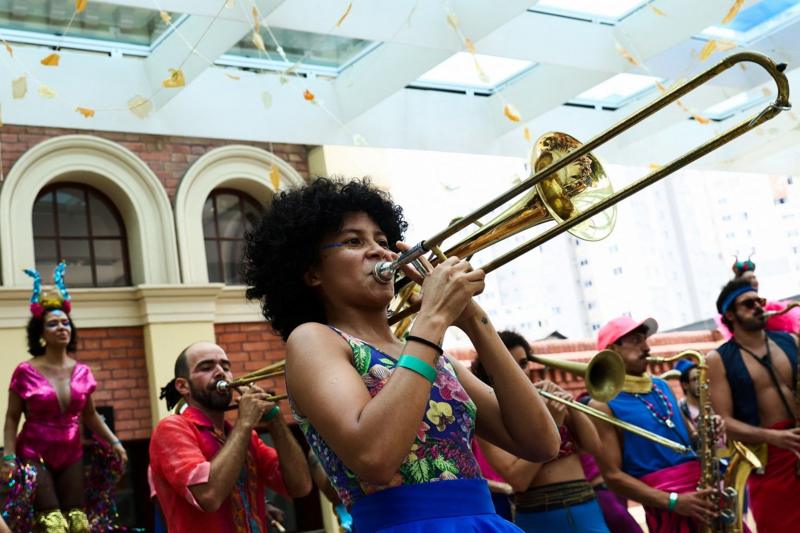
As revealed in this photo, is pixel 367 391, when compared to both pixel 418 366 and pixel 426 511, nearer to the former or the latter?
pixel 418 366

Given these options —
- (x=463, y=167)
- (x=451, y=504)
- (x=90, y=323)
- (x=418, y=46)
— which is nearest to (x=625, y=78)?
(x=463, y=167)

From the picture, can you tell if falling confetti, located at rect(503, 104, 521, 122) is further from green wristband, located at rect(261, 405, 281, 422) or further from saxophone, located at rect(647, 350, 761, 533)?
green wristband, located at rect(261, 405, 281, 422)

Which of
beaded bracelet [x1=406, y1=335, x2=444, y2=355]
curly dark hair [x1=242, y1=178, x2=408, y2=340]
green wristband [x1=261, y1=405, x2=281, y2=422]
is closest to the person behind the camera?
beaded bracelet [x1=406, y1=335, x2=444, y2=355]

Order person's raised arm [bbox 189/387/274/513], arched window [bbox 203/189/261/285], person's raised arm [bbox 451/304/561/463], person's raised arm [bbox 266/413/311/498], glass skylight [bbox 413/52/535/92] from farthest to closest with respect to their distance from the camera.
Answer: arched window [bbox 203/189/261/285]
glass skylight [bbox 413/52/535/92]
person's raised arm [bbox 266/413/311/498]
person's raised arm [bbox 189/387/274/513]
person's raised arm [bbox 451/304/561/463]

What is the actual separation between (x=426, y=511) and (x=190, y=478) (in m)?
1.85

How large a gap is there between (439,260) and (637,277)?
433 inches

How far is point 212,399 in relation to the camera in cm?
434

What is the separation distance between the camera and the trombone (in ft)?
7.62

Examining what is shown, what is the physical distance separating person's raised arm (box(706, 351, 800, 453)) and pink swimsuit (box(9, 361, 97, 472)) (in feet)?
11.4

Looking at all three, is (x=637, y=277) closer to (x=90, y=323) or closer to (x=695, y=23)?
(x=695, y=23)

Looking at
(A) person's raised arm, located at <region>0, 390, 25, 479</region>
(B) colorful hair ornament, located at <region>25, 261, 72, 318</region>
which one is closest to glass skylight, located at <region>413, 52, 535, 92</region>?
(B) colorful hair ornament, located at <region>25, 261, 72, 318</region>

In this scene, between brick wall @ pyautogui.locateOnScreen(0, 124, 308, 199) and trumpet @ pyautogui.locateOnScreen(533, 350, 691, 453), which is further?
brick wall @ pyautogui.locateOnScreen(0, 124, 308, 199)

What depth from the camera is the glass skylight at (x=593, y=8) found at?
7.50 metres

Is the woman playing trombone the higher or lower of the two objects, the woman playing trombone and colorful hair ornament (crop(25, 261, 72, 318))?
the lower
